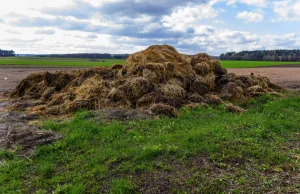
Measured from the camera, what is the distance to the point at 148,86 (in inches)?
366

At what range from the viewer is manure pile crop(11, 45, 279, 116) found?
344 inches

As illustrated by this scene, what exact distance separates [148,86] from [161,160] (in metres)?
4.88

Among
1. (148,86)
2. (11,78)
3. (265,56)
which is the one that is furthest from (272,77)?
(265,56)

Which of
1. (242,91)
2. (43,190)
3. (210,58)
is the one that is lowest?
(43,190)

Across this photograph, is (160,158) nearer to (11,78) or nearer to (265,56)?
(11,78)

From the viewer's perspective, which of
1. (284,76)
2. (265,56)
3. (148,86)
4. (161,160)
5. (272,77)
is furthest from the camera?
(265,56)

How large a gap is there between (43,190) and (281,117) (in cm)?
637

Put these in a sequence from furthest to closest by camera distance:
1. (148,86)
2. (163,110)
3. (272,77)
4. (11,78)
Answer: (11,78), (272,77), (148,86), (163,110)

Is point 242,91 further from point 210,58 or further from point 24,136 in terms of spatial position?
point 24,136

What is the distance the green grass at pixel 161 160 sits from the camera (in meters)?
3.97

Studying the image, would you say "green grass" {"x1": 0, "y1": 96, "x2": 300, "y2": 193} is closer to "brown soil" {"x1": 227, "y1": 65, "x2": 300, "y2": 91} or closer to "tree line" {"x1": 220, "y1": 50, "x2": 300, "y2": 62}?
"brown soil" {"x1": 227, "y1": 65, "x2": 300, "y2": 91}

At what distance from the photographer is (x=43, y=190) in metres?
3.96

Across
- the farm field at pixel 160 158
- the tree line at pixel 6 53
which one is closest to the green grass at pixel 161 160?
the farm field at pixel 160 158

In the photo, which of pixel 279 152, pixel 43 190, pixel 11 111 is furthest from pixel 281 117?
pixel 11 111
